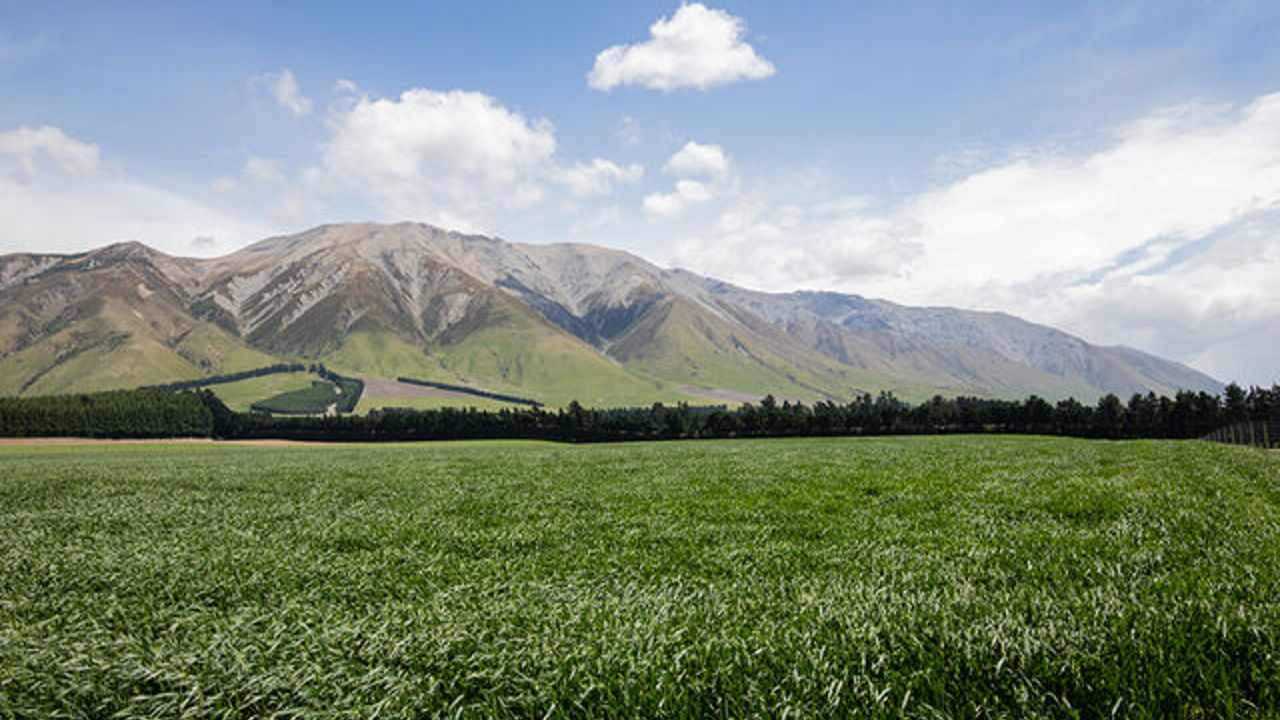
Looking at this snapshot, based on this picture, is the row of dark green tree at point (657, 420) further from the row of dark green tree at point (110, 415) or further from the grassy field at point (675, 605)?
the grassy field at point (675, 605)

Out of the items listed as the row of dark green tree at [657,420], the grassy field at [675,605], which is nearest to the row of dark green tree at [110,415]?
the row of dark green tree at [657,420]

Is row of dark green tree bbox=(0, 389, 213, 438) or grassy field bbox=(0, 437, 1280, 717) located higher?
grassy field bbox=(0, 437, 1280, 717)

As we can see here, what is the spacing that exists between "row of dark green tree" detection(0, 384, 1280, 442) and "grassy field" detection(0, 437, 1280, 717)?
99.4 meters

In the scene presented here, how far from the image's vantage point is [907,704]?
4.00 meters

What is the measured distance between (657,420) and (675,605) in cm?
11743

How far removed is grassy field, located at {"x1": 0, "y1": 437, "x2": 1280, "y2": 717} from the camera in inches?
168

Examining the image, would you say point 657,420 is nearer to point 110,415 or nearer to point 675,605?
point 675,605

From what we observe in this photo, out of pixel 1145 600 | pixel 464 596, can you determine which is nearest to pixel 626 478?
pixel 464 596

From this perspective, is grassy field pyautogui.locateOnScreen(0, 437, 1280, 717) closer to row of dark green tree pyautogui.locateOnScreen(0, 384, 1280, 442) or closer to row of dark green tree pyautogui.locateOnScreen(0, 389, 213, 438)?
row of dark green tree pyautogui.locateOnScreen(0, 384, 1280, 442)

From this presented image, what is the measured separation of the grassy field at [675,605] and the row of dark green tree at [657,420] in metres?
99.4

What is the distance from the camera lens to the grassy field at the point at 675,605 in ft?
14.0

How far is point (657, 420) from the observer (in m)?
124

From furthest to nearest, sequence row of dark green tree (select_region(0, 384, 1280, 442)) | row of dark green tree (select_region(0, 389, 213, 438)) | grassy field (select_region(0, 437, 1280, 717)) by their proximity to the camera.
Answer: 1. row of dark green tree (select_region(0, 389, 213, 438))
2. row of dark green tree (select_region(0, 384, 1280, 442))
3. grassy field (select_region(0, 437, 1280, 717))

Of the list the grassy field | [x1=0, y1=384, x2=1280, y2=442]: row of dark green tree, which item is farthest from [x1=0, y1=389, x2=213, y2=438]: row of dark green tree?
the grassy field
